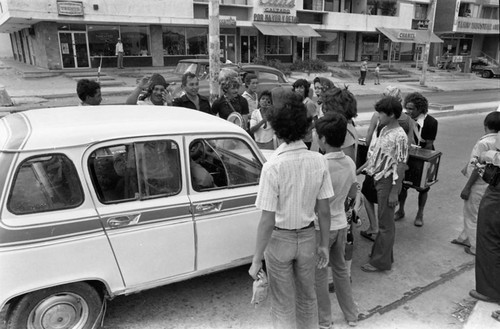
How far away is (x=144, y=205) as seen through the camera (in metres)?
3.00

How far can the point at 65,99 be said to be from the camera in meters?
15.9

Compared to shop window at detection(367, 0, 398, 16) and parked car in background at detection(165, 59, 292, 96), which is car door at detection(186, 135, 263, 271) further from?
shop window at detection(367, 0, 398, 16)

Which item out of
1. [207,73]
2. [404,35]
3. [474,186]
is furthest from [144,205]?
[404,35]

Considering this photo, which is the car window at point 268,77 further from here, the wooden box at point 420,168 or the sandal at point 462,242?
the sandal at point 462,242

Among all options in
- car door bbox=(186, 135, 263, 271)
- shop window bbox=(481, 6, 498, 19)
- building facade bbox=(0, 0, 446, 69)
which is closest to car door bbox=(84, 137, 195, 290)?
car door bbox=(186, 135, 263, 271)

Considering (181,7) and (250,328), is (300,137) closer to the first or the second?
(250,328)

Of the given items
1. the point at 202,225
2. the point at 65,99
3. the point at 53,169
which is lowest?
the point at 65,99

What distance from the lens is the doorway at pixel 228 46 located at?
88.9ft

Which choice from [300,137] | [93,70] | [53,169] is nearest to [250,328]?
[300,137]

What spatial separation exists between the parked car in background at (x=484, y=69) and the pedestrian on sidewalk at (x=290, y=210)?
39905 millimetres

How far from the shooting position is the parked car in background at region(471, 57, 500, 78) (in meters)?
35.2

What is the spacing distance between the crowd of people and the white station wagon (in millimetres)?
732

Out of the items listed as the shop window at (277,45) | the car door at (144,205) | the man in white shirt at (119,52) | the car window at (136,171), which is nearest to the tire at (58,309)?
the car door at (144,205)

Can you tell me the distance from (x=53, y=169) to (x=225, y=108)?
3056mm
